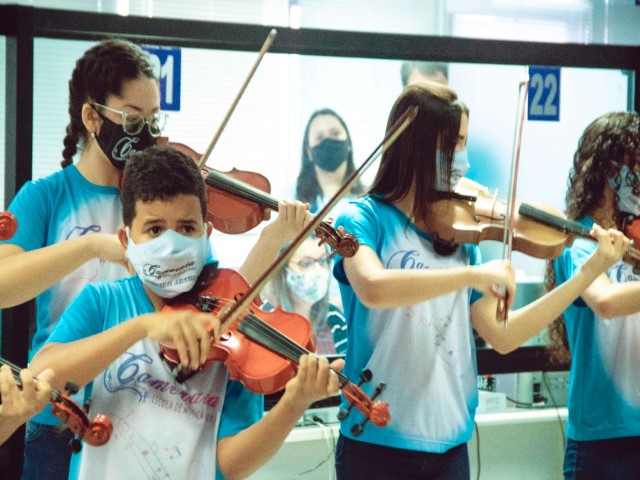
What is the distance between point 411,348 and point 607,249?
1.51 feet

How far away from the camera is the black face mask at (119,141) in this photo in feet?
5.77

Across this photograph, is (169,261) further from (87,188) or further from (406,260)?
(406,260)

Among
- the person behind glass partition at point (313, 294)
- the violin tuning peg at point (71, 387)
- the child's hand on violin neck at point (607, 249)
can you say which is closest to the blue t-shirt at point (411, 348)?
the child's hand on violin neck at point (607, 249)

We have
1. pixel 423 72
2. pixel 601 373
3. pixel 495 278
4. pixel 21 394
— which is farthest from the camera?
pixel 423 72

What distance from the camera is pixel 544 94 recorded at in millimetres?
2971

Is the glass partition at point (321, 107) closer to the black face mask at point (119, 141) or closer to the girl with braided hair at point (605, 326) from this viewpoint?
the girl with braided hair at point (605, 326)

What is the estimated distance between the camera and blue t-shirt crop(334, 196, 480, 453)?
71.9 inches

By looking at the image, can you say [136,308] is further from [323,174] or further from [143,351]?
[323,174]

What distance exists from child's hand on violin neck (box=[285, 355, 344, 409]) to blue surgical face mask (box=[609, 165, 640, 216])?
1.13 metres

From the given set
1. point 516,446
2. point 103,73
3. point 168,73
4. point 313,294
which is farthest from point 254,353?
point 516,446

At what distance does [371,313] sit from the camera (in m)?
1.88

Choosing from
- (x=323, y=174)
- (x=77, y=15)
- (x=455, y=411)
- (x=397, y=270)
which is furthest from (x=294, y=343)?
(x=323, y=174)

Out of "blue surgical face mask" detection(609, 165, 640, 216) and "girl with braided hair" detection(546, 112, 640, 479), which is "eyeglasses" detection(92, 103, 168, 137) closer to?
"girl with braided hair" detection(546, 112, 640, 479)

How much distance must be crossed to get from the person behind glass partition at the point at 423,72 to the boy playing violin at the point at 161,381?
5.88 ft
